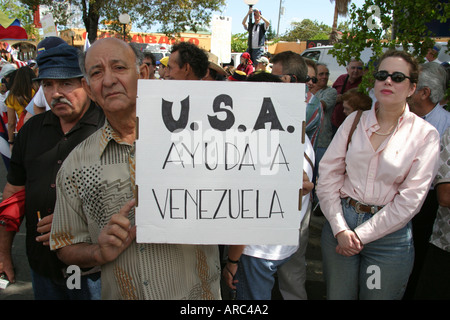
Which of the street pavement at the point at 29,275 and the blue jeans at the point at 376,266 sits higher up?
the blue jeans at the point at 376,266

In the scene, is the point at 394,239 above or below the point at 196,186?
below

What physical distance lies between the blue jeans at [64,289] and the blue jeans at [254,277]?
2.89 feet

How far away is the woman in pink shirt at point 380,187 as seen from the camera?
Result: 2066 millimetres

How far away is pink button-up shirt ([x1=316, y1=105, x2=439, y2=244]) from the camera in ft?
6.73

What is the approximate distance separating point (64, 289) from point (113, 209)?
1005 mm

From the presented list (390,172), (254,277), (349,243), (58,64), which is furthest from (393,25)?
(58,64)

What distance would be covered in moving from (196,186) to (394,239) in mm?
1406

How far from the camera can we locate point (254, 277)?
92.5 inches

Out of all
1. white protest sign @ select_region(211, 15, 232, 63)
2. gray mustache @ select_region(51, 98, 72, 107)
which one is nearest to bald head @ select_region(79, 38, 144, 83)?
gray mustache @ select_region(51, 98, 72, 107)

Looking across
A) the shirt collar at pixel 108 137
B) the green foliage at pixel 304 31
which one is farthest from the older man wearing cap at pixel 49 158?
the green foliage at pixel 304 31

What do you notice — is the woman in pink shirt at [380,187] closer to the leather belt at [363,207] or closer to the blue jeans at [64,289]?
the leather belt at [363,207]

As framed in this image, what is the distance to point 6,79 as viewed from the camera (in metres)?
6.95
